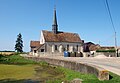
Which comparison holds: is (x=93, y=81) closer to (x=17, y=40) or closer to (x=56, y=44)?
(x=56, y=44)

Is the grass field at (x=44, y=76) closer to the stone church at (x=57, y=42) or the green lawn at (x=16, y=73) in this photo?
the green lawn at (x=16, y=73)

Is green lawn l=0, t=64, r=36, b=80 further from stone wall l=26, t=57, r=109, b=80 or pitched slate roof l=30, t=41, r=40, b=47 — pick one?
pitched slate roof l=30, t=41, r=40, b=47

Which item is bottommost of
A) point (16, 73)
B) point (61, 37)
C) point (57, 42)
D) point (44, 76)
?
point (44, 76)

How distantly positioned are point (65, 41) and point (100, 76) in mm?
59241

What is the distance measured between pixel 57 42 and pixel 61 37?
325 centimetres

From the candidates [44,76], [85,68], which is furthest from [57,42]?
[85,68]

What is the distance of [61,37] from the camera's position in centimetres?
7275

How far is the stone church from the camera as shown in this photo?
68.2 m

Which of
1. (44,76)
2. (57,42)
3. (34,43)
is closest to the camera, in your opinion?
(44,76)

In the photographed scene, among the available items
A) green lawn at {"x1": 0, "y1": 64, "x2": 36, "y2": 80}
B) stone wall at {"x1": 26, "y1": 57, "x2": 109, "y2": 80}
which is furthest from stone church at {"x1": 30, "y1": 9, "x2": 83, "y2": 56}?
green lawn at {"x1": 0, "y1": 64, "x2": 36, "y2": 80}

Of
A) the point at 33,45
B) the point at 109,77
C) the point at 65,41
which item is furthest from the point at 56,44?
the point at 109,77

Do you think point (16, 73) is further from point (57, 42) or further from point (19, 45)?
point (19, 45)

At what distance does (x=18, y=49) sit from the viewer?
9969cm

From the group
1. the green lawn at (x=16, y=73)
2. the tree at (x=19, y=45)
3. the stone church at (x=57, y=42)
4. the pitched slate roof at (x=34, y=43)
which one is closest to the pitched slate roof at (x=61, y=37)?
the stone church at (x=57, y=42)
